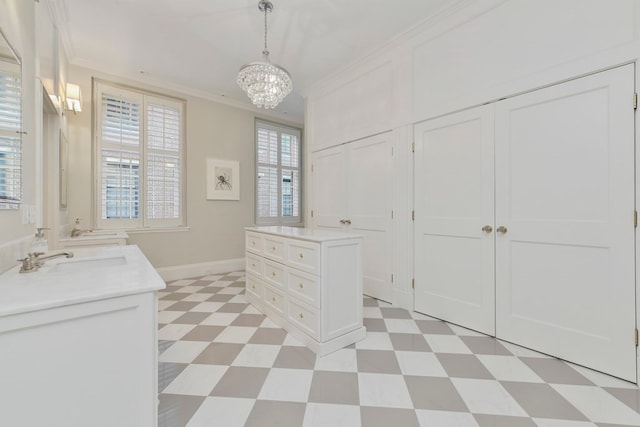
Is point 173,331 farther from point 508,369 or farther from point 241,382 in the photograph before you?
point 508,369

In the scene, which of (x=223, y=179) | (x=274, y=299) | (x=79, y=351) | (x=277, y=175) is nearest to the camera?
(x=79, y=351)

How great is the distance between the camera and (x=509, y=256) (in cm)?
216

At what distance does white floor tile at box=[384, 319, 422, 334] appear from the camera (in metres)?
2.39

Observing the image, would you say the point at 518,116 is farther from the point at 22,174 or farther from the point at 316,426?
the point at 22,174

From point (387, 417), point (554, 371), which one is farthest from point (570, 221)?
point (387, 417)

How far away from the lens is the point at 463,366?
6.03ft

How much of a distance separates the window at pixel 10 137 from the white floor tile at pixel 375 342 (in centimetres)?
226

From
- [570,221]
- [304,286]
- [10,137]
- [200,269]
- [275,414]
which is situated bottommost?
[275,414]

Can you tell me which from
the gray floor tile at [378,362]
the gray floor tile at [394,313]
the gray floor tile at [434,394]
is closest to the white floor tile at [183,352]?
the gray floor tile at [378,362]

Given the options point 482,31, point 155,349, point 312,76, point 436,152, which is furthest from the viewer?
point 312,76

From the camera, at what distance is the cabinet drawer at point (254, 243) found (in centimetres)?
283

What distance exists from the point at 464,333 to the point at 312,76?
354 centimetres

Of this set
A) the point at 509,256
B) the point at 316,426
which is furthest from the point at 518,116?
the point at 316,426

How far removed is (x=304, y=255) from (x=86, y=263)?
4.47ft
